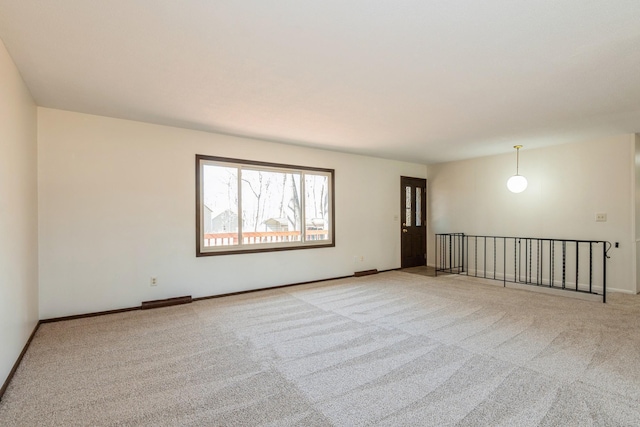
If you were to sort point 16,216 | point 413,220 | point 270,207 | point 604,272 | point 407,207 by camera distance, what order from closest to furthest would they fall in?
1. point 16,216
2. point 604,272
3. point 270,207
4. point 407,207
5. point 413,220

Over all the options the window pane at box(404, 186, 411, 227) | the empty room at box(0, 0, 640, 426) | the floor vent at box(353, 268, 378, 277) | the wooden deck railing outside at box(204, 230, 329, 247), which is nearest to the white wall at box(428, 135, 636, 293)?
the empty room at box(0, 0, 640, 426)

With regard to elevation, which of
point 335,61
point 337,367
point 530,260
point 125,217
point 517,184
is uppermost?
point 335,61

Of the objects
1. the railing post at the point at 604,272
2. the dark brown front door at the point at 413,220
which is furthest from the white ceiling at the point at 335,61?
the dark brown front door at the point at 413,220

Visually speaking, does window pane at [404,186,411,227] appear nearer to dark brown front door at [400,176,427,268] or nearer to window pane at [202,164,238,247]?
dark brown front door at [400,176,427,268]

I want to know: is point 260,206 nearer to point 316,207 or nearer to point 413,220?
point 316,207

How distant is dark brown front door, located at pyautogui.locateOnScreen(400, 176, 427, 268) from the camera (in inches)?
274

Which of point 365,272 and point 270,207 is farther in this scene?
point 365,272

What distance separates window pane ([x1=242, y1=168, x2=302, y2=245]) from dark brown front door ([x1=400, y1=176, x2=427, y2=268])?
9.01ft

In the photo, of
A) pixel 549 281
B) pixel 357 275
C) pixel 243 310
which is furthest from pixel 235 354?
pixel 549 281

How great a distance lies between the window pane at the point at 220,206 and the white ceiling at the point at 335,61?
33.8 inches

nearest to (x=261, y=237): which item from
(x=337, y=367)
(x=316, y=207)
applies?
(x=316, y=207)

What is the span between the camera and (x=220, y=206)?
184 inches

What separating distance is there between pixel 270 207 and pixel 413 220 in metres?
3.70

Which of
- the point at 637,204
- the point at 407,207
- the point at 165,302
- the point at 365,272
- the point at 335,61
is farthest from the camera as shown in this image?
the point at 407,207
